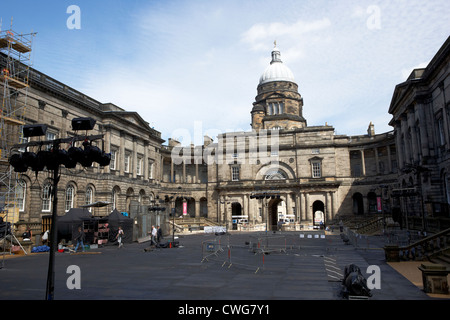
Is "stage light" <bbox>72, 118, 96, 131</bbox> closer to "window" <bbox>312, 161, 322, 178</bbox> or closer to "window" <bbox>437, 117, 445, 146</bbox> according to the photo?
"window" <bbox>437, 117, 445, 146</bbox>

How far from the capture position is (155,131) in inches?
2062

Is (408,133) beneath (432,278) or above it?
above

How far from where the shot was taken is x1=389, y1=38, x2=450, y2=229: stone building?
2659 cm

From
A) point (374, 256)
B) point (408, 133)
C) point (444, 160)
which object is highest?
point (408, 133)

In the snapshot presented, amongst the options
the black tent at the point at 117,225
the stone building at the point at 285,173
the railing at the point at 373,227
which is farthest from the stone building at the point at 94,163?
the railing at the point at 373,227

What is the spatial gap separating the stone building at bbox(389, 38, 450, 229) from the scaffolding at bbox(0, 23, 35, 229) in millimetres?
30607

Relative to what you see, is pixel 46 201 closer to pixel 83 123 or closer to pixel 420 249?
pixel 83 123

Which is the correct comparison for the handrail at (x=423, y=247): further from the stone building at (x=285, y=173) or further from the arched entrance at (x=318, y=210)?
the arched entrance at (x=318, y=210)

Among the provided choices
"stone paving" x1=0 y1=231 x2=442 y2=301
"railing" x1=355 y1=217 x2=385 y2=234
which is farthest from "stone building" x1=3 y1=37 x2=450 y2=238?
"stone paving" x1=0 y1=231 x2=442 y2=301

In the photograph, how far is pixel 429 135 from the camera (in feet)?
98.9

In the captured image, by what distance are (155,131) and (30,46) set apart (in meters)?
26.2
